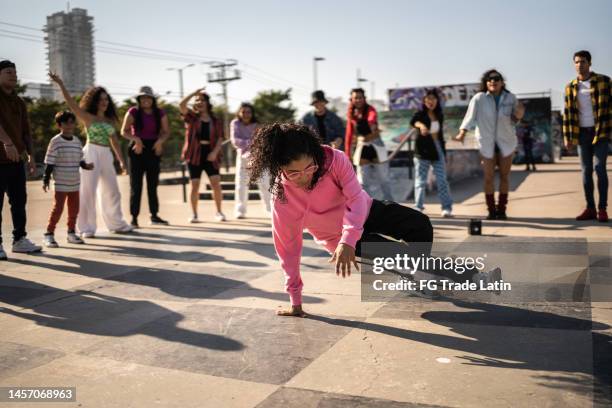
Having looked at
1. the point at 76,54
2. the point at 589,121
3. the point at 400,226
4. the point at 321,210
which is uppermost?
the point at 76,54

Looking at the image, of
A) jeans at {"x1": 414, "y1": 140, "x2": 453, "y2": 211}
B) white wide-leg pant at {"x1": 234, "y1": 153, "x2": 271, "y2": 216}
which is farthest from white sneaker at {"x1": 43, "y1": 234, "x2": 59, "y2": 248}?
jeans at {"x1": 414, "y1": 140, "x2": 453, "y2": 211}

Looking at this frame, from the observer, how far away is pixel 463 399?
240cm

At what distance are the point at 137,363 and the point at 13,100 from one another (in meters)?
4.45

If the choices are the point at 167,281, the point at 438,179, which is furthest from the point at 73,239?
the point at 438,179

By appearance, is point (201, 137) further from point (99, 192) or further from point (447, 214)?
point (447, 214)

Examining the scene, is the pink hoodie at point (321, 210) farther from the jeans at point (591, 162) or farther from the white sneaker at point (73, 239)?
the jeans at point (591, 162)

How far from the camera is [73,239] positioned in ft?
22.7

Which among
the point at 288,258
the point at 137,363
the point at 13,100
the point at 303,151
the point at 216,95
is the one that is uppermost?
the point at 216,95

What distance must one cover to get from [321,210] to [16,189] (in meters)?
4.15

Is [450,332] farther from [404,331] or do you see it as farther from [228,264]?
[228,264]

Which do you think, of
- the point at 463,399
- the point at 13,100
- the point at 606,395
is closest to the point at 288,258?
the point at 463,399

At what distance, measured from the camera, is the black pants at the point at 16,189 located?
6.07m

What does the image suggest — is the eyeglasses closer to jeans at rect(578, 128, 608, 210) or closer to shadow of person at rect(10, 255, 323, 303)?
shadow of person at rect(10, 255, 323, 303)

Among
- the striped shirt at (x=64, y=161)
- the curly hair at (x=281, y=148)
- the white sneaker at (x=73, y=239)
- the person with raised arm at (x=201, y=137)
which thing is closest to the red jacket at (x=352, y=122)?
the person with raised arm at (x=201, y=137)
